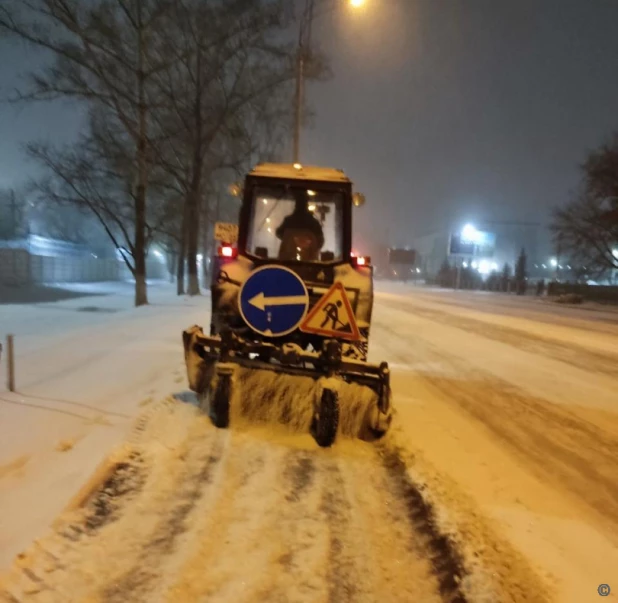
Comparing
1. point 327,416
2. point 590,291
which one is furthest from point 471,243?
point 327,416

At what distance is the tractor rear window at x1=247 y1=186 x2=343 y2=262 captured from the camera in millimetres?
7652

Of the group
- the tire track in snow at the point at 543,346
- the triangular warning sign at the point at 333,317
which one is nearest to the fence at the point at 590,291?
the tire track in snow at the point at 543,346

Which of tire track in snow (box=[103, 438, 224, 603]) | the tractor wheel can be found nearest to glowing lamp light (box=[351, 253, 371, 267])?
the tractor wheel

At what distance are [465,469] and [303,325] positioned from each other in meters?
2.07

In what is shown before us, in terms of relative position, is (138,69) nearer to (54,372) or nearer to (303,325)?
(54,372)

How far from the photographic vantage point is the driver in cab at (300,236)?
25.7 feet

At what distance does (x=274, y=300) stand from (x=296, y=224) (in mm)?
1871

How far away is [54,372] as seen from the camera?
29.8ft

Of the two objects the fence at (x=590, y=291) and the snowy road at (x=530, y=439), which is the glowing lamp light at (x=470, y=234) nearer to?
the fence at (x=590, y=291)

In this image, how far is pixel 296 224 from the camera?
7883 millimetres

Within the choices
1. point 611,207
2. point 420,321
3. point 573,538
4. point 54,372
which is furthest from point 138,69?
point 611,207

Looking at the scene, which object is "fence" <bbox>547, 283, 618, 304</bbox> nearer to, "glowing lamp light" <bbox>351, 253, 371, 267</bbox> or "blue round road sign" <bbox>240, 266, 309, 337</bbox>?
"glowing lamp light" <bbox>351, 253, 371, 267</bbox>

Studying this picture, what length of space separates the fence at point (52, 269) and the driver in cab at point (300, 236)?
34870 millimetres

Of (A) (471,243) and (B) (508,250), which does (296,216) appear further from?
(B) (508,250)
